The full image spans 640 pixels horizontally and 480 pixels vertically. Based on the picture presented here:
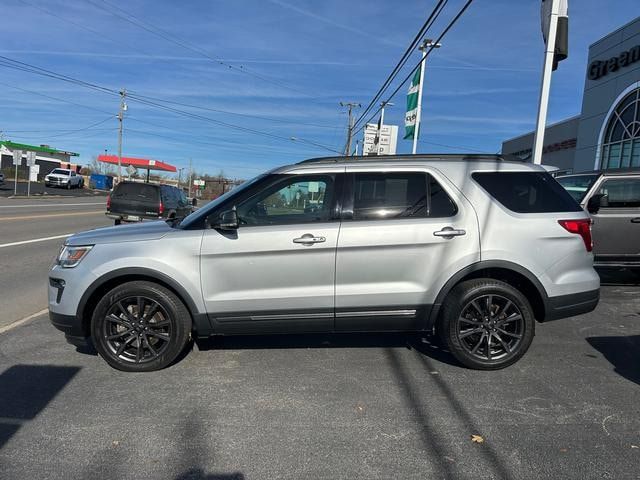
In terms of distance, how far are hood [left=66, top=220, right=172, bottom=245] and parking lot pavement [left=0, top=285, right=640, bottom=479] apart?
117 centimetres

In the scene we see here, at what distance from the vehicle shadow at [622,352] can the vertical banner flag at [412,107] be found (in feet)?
39.8

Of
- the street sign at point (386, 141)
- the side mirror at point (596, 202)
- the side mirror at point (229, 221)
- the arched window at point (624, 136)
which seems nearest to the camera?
the side mirror at point (229, 221)

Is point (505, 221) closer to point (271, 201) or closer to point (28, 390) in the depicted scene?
point (271, 201)

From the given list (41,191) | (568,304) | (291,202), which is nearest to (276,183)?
(291,202)

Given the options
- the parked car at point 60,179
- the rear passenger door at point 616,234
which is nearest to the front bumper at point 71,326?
the rear passenger door at point 616,234

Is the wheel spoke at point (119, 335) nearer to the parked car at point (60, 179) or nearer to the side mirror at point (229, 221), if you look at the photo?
the side mirror at point (229, 221)

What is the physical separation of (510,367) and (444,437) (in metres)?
1.60

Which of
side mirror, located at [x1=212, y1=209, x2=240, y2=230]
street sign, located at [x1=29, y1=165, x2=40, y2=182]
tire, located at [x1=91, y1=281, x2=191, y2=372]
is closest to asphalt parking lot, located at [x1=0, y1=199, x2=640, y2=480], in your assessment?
tire, located at [x1=91, y1=281, x2=191, y2=372]

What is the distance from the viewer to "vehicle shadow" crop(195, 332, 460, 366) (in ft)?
16.6

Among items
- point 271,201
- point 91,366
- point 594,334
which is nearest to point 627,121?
point 594,334

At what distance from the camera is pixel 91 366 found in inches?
178

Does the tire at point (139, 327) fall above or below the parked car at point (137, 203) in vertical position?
below

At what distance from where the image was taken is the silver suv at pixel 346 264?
4277mm

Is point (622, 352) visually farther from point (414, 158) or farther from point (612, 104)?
point (612, 104)
